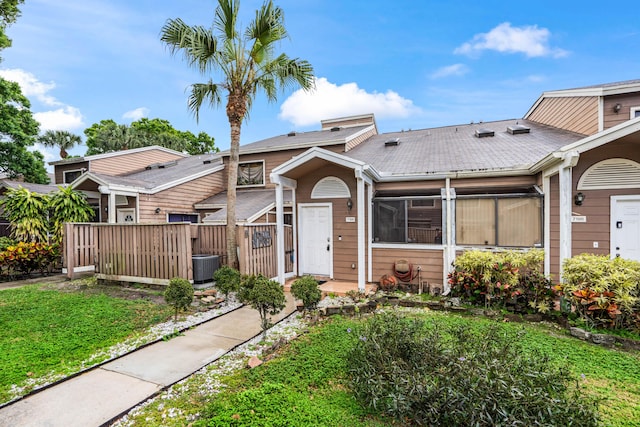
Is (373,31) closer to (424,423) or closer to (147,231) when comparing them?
(147,231)

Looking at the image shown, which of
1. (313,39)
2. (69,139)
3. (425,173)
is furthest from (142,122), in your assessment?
(425,173)

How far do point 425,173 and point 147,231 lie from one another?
7266mm

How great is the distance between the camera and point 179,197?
11.4m

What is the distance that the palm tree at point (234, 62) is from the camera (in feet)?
22.4

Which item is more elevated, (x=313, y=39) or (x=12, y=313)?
(x=313, y=39)

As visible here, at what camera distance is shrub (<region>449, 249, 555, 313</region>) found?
206 inches

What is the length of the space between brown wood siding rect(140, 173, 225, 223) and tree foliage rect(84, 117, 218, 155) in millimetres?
17395

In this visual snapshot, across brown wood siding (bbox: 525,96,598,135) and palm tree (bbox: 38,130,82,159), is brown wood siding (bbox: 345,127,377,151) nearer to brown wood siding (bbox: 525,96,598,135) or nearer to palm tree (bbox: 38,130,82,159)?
brown wood siding (bbox: 525,96,598,135)

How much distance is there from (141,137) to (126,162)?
13580 mm

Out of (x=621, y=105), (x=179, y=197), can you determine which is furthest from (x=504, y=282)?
(x=179, y=197)

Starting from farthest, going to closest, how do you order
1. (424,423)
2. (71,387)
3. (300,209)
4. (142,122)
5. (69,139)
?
(142,122) → (69,139) → (300,209) → (71,387) → (424,423)

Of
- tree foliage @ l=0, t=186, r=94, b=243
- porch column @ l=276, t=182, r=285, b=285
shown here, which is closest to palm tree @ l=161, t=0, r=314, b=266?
porch column @ l=276, t=182, r=285, b=285

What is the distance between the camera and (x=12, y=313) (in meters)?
5.50

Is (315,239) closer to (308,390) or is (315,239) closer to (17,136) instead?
(308,390)
